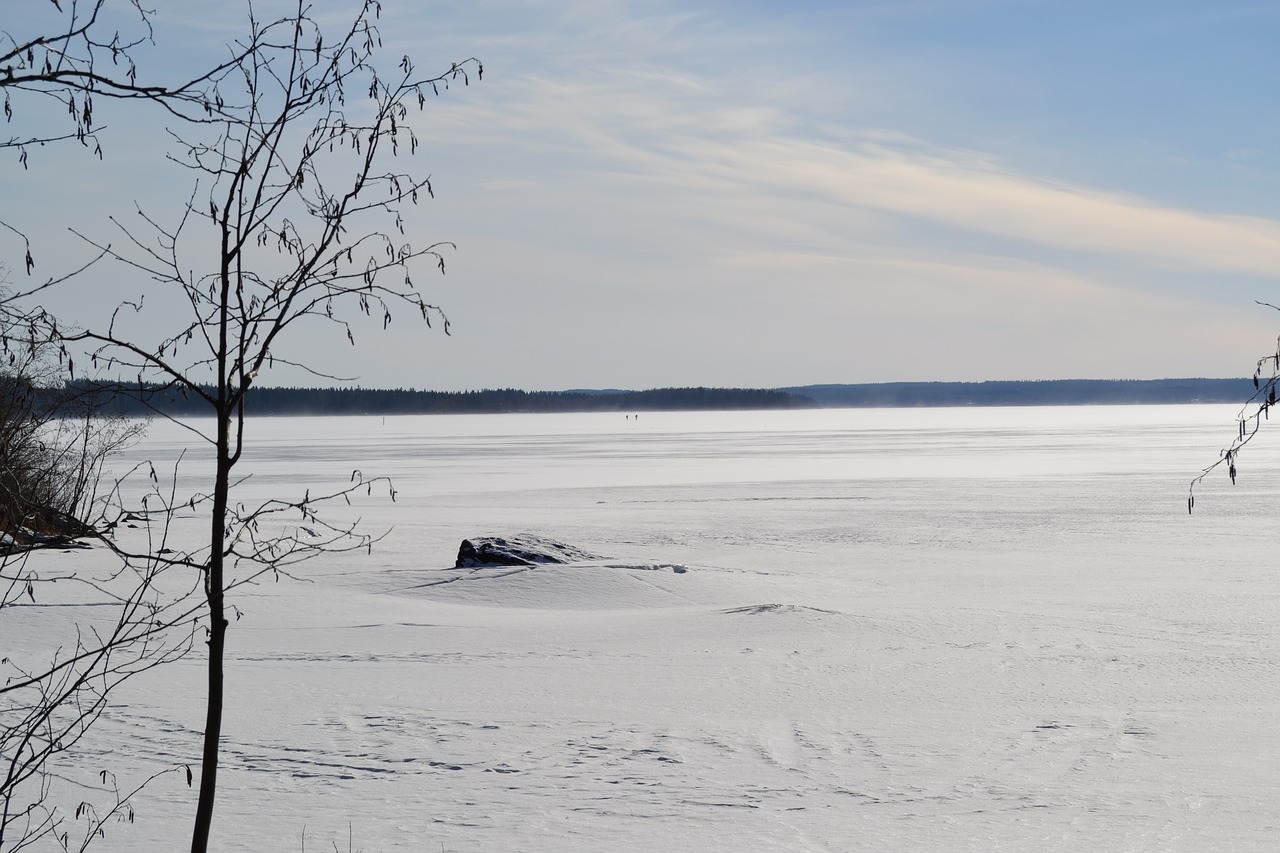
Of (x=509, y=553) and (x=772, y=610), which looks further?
(x=509, y=553)

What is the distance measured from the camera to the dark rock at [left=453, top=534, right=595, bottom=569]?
14594 millimetres

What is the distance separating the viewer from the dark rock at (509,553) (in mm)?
14594

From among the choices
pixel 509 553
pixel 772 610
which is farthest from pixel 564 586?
pixel 772 610

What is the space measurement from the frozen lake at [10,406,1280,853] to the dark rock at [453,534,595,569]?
49 centimetres

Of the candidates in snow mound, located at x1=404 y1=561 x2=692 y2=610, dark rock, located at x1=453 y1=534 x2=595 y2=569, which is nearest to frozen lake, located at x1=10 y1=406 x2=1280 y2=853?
snow mound, located at x1=404 y1=561 x2=692 y2=610

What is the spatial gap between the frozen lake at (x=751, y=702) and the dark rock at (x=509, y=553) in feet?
1.62

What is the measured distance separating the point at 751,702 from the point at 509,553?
670 centimetres

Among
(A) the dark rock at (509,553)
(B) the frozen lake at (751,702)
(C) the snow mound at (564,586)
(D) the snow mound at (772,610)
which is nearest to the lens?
(B) the frozen lake at (751,702)

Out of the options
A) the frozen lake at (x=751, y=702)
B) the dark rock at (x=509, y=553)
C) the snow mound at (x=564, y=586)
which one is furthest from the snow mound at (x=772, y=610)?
the dark rock at (x=509, y=553)

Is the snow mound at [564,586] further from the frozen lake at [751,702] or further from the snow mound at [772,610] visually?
the snow mound at [772,610]

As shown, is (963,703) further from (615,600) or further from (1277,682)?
(615,600)

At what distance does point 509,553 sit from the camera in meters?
14.6

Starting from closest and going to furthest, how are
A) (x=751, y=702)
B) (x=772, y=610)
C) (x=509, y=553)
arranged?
(x=751, y=702), (x=772, y=610), (x=509, y=553)

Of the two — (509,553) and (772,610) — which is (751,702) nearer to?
(772,610)
